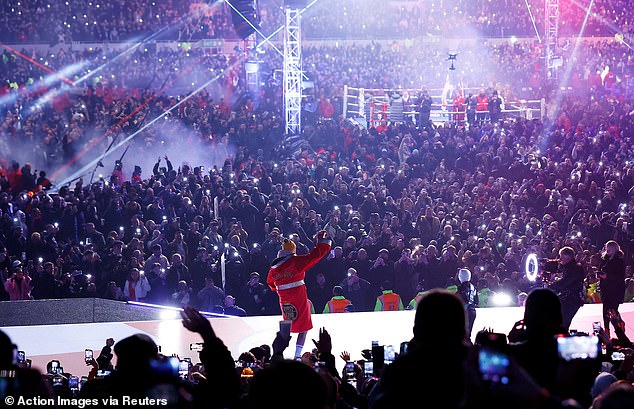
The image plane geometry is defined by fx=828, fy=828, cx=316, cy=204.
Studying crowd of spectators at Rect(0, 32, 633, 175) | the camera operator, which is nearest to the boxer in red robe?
the camera operator

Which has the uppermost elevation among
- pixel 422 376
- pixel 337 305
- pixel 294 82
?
pixel 294 82

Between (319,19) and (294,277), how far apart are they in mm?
25451

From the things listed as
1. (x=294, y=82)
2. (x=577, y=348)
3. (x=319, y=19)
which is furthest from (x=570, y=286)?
(x=319, y=19)

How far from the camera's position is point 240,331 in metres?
8.97

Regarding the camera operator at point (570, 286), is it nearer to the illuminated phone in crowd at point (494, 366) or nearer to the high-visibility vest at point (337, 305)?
the high-visibility vest at point (337, 305)

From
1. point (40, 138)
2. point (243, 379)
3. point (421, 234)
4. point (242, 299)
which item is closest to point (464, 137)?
point (421, 234)

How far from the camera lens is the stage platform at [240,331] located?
8.21 meters

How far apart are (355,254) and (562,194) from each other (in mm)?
4864

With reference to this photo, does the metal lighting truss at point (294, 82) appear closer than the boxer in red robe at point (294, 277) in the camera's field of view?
No

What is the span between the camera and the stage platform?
26.9 ft

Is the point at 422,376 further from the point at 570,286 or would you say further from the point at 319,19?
the point at 319,19

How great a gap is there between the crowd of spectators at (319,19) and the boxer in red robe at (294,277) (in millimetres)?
22266

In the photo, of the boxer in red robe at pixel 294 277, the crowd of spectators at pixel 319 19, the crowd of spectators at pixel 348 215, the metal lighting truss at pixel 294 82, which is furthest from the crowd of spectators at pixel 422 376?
the crowd of spectators at pixel 319 19

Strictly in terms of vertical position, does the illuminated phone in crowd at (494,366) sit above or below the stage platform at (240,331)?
above
